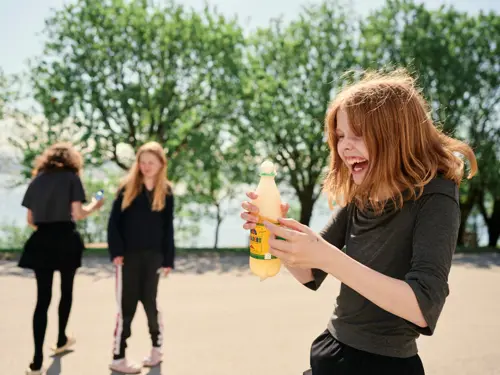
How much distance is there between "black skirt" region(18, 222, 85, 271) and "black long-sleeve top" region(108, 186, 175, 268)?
1.80ft

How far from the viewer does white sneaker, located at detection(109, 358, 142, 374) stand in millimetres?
4785

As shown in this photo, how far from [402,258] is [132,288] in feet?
11.9

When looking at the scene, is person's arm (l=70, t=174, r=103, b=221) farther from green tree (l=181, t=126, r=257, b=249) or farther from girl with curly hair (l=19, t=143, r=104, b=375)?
green tree (l=181, t=126, r=257, b=249)

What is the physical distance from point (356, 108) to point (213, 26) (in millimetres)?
19483

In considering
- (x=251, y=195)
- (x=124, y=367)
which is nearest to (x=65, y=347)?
(x=124, y=367)

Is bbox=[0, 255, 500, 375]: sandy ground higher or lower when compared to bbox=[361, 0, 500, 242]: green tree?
lower

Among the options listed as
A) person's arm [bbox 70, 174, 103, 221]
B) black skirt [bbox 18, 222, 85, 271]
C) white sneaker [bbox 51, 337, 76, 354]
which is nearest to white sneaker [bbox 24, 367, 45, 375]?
white sneaker [bbox 51, 337, 76, 354]

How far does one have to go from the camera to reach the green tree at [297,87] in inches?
816

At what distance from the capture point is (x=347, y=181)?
2070mm

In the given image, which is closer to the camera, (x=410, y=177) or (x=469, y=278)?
(x=410, y=177)

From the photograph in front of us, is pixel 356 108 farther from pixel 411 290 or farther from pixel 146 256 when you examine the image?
pixel 146 256

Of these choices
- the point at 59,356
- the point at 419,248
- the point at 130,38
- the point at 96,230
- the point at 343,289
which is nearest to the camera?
the point at 419,248

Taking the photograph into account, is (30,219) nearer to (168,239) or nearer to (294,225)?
(168,239)

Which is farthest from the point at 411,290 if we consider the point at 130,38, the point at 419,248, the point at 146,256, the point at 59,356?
the point at 130,38
